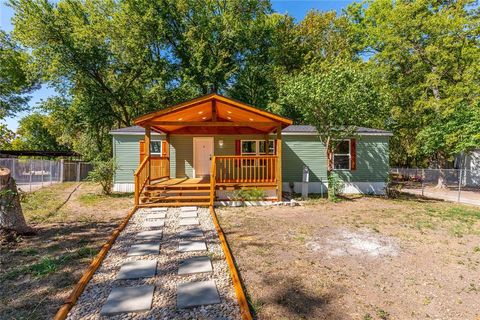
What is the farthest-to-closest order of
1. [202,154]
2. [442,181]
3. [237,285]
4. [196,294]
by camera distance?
[442,181], [202,154], [237,285], [196,294]

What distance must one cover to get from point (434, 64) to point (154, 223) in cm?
1898

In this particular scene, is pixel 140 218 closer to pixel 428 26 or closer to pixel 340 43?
pixel 428 26

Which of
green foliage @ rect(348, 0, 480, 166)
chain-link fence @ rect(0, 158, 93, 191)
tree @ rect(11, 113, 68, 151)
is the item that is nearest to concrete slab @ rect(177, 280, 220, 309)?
chain-link fence @ rect(0, 158, 93, 191)

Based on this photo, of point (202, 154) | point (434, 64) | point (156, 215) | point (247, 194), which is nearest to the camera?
point (156, 215)

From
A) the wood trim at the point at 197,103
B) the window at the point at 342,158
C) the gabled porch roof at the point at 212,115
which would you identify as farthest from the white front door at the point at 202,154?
the window at the point at 342,158

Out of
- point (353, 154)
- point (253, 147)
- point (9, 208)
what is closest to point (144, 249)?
point (9, 208)

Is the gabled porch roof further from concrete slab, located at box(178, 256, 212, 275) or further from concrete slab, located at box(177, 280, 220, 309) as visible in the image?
concrete slab, located at box(177, 280, 220, 309)

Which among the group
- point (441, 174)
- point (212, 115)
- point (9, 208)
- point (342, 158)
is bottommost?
point (9, 208)

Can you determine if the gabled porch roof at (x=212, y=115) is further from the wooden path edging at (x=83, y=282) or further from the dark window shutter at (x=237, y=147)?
the wooden path edging at (x=83, y=282)

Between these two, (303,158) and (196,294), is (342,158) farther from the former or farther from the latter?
(196,294)

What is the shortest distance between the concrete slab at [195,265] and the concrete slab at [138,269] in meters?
0.40

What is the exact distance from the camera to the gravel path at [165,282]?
273 centimetres

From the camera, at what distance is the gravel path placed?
2734 mm

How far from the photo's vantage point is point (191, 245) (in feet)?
15.9
